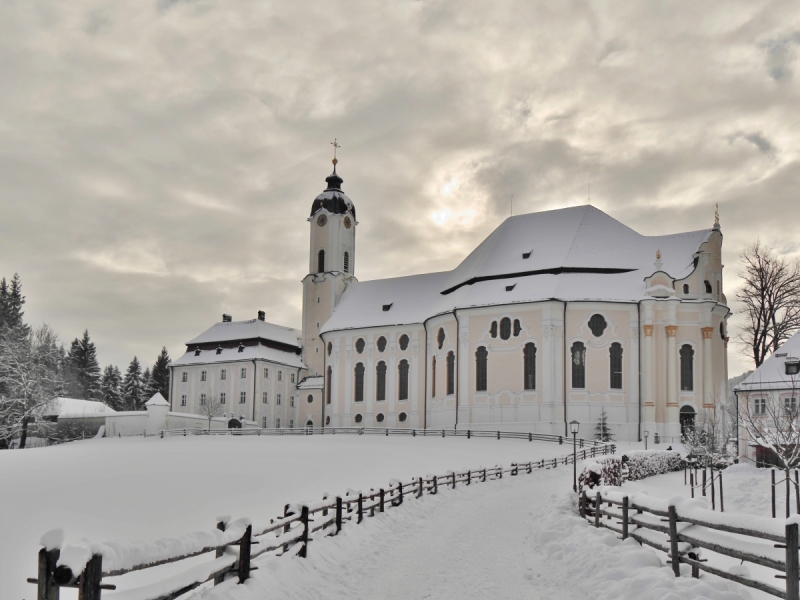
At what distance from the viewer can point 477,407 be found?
186 ft

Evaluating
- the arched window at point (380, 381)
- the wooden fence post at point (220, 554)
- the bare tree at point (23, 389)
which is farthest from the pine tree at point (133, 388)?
A: the wooden fence post at point (220, 554)

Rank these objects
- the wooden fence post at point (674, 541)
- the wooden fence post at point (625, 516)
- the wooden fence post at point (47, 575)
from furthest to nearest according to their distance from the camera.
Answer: the wooden fence post at point (625, 516)
the wooden fence post at point (674, 541)
the wooden fence post at point (47, 575)

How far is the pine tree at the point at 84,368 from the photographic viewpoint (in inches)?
3981

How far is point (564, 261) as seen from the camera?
57.9m

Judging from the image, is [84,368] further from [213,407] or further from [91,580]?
→ [91,580]

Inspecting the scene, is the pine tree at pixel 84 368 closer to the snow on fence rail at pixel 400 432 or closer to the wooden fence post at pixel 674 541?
the snow on fence rail at pixel 400 432

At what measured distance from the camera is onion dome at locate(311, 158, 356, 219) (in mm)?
78938

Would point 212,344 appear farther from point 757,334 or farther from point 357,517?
point 357,517

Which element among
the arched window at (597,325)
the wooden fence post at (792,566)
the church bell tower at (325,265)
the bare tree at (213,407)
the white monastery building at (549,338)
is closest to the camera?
the wooden fence post at (792,566)

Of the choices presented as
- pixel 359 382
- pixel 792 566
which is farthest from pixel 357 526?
pixel 359 382

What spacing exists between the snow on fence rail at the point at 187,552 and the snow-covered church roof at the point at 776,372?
31487 mm

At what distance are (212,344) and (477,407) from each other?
37647 mm

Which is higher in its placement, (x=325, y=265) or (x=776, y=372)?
(x=325, y=265)

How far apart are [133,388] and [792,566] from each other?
357ft
